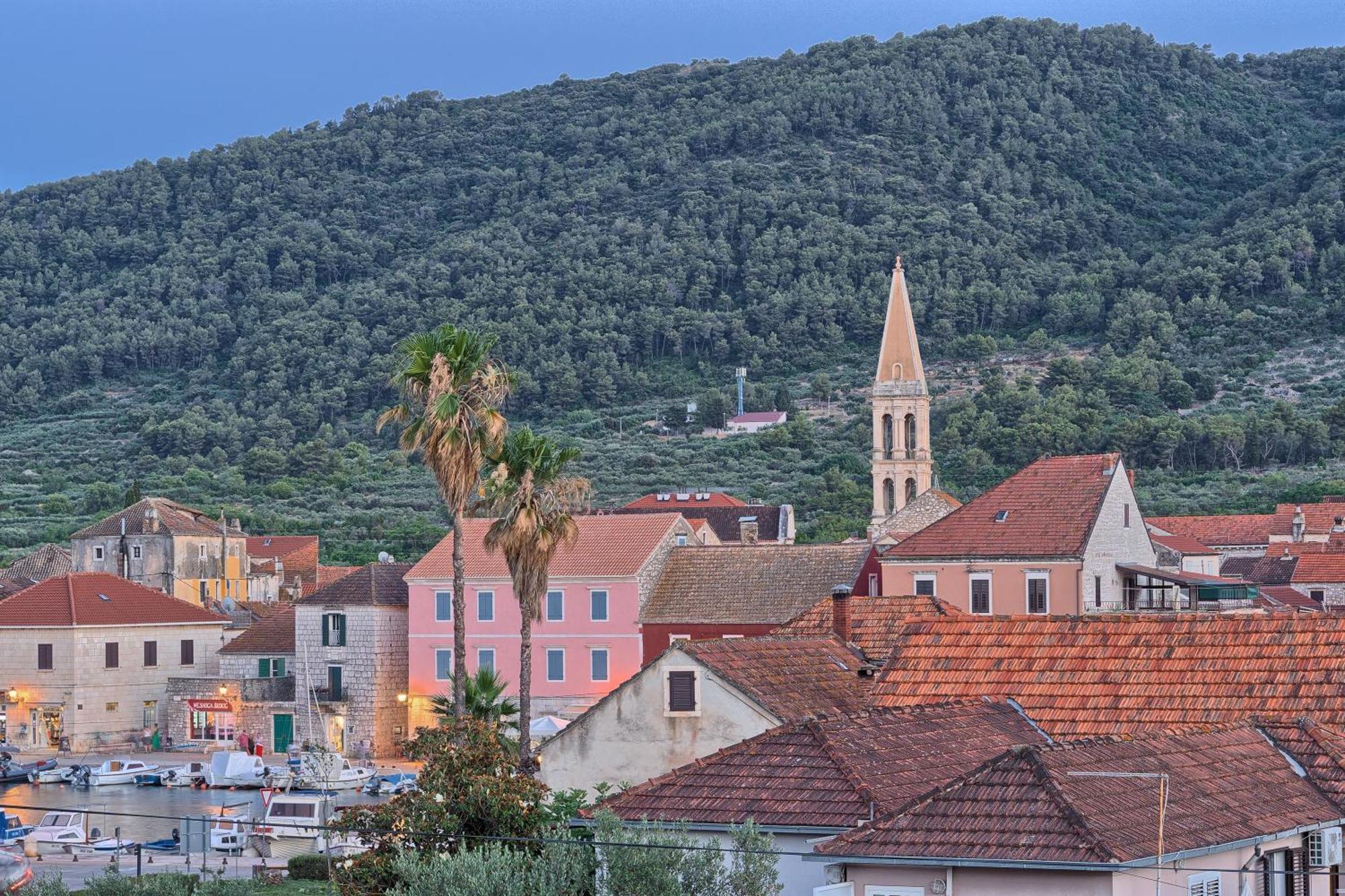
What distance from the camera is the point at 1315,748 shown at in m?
24.3

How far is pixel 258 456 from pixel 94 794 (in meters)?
97.0

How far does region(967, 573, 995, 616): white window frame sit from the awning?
89.4 ft

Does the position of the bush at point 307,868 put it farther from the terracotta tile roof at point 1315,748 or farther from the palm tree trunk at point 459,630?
the terracotta tile roof at point 1315,748

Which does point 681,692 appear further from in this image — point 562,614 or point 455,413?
point 562,614

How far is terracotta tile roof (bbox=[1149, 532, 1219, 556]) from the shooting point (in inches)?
2990

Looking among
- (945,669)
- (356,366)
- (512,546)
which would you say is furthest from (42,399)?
(945,669)

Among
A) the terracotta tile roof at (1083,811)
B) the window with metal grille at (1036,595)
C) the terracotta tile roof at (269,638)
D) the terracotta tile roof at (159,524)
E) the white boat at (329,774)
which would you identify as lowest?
the white boat at (329,774)

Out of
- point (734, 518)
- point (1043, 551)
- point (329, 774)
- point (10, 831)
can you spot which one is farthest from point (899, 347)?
point (10, 831)

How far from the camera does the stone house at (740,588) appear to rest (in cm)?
5981

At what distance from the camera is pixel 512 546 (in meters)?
41.2

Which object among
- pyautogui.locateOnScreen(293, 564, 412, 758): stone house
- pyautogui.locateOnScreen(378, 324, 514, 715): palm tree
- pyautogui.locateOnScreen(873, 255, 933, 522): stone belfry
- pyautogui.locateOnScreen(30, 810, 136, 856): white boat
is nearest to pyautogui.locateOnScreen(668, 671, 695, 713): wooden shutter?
pyautogui.locateOnScreen(378, 324, 514, 715): palm tree

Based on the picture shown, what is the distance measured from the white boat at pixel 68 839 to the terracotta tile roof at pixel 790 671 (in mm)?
16946

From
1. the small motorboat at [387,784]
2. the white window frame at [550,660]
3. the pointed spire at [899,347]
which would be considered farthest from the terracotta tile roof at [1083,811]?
the pointed spire at [899,347]

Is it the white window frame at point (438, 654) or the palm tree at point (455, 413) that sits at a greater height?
the palm tree at point (455, 413)
